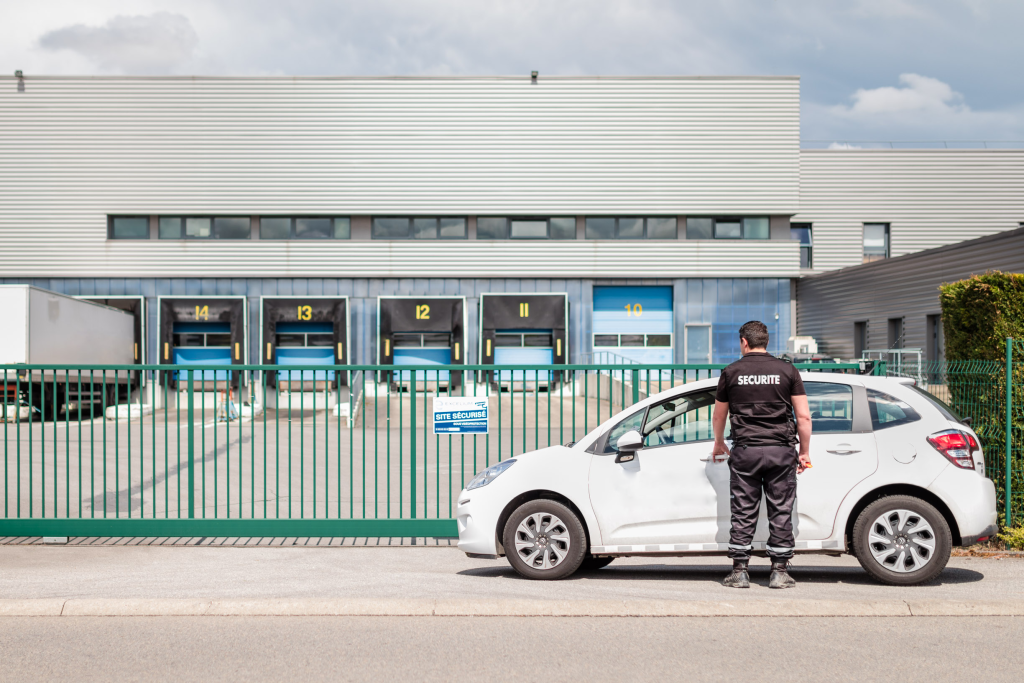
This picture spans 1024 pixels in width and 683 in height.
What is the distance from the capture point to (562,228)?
3484cm

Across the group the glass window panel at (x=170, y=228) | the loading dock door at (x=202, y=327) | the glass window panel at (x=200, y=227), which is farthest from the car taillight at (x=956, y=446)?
the glass window panel at (x=170, y=228)

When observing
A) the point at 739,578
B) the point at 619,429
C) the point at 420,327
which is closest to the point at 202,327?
the point at 420,327

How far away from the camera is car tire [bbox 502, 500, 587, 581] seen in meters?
6.56

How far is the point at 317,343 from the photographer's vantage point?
34281mm

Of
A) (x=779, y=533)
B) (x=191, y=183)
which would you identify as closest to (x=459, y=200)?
(x=191, y=183)

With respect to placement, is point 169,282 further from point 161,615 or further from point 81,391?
point 161,615

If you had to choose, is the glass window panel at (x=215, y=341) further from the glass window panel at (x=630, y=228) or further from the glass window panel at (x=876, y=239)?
the glass window panel at (x=876, y=239)

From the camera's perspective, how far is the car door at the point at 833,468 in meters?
6.32

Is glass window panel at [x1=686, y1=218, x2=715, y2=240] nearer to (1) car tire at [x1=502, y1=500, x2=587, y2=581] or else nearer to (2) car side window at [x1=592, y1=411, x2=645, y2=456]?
(2) car side window at [x1=592, y1=411, x2=645, y2=456]

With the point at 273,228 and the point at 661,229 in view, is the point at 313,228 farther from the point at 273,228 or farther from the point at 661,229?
the point at 661,229

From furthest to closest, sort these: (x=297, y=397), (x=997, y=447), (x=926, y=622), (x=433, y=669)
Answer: (x=297, y=397), (x=997, y=447), (x=926, y=622), (x=433, y=669)

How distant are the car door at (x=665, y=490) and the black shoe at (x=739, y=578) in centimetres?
23

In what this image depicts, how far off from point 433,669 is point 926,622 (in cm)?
321

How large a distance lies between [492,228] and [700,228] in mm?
8512
